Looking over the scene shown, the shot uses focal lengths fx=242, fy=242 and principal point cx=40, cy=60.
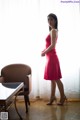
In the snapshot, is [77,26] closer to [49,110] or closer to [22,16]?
[22,16]

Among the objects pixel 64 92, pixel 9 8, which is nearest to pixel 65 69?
pixel 64 92

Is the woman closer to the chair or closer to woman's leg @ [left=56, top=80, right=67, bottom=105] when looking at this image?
woman's leg @ [left=56, top=80, right=67, bottom=105]

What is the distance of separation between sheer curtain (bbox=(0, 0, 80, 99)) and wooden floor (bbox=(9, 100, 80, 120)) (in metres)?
0.39

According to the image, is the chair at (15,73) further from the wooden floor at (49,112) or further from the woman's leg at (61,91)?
the woman's leg at (61,91)

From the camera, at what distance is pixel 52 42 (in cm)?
386

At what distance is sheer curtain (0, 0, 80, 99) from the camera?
4258 millimetres

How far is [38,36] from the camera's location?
4.33m

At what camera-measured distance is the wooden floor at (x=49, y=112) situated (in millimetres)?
3443

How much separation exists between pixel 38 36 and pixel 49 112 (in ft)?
4.58

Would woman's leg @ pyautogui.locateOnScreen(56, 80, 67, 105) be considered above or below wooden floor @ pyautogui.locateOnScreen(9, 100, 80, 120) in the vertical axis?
above

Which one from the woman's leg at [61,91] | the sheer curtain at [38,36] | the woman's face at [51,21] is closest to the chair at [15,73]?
the sheer curtain at [38,36]

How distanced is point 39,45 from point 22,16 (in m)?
0.60

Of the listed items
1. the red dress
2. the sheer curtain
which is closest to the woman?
the red dress

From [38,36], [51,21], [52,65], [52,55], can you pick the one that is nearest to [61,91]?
[52,65]
